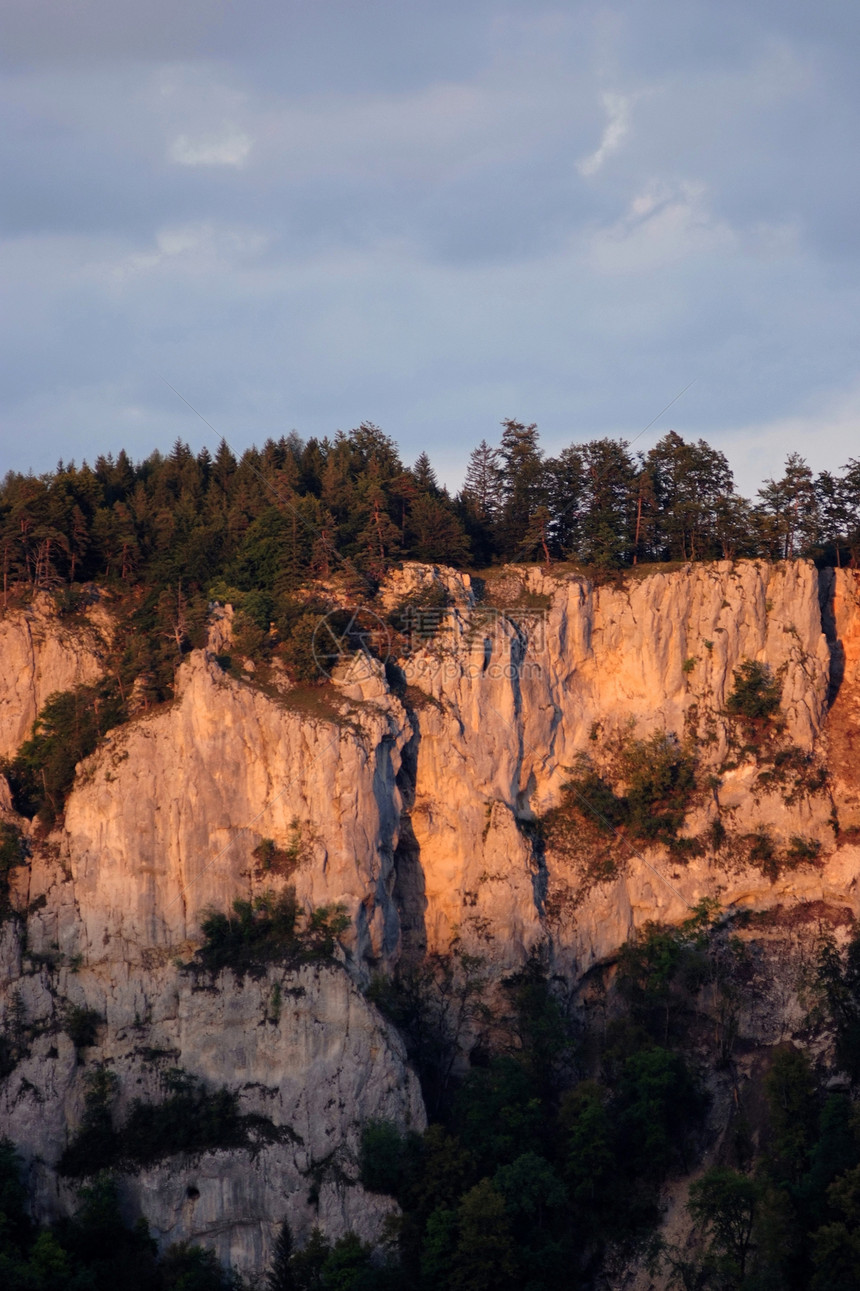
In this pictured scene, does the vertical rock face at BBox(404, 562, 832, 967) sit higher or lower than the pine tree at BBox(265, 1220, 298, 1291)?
higher

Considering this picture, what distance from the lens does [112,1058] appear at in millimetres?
50688

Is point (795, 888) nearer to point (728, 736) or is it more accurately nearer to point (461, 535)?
point (728, 736)

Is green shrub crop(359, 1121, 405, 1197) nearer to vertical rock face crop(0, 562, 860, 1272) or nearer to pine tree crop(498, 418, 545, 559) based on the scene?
vertical rock face crop(0, 562, 860, 1272)

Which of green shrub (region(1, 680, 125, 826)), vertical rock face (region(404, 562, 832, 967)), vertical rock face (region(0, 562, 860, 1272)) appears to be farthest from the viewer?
vertical rock face (region(404, 562, 832, 967))

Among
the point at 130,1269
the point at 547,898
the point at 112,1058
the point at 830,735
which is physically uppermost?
the point at 830,735

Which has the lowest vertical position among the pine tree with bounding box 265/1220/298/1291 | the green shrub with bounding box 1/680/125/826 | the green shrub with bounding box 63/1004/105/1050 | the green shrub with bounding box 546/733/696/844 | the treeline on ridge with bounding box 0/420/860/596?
the pine tree with bounding box 265/1220/298/1291

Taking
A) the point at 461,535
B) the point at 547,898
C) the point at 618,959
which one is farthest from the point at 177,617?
the point at 618,959

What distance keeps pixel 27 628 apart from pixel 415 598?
50.2ft

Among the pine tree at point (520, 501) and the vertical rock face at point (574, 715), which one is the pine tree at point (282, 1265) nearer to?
the vertical rock face at point (574, 715)

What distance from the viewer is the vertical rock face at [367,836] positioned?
4997 cm

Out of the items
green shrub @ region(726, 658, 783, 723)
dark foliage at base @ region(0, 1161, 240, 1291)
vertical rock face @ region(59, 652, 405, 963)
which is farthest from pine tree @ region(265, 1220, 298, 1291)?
green shrub @ region(726, 658, 783, 723)

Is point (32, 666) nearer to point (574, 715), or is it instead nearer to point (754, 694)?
point (574, 715)

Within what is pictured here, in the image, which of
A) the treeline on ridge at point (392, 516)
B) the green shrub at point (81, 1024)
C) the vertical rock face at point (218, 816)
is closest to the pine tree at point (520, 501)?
the treeline on ridge at point (392, 516)

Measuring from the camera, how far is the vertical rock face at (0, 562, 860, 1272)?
50.0 meters
